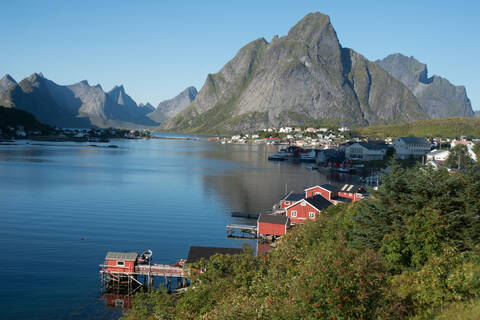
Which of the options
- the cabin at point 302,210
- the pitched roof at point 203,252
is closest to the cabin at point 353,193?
the cabin at point 302,210

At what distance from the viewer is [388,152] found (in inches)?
4158

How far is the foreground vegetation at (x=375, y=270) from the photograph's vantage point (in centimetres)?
1037

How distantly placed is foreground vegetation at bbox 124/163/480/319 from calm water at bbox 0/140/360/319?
7.58m

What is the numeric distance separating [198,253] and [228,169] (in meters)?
59.6

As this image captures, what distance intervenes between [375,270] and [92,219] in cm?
3458

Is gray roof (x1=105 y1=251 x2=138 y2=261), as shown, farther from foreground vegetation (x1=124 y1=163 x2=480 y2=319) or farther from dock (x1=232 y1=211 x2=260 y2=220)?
dock (x1=232 y1=211 x2=260 y2=220)

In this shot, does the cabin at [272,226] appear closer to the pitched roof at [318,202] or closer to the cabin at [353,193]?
the pitched roof at [318,202]

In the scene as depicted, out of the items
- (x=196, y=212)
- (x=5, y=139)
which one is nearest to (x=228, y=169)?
(x=196, y=212)

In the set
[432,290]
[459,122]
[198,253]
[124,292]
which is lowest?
[124,292]

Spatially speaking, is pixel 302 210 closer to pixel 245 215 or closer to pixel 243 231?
pixel 243 231

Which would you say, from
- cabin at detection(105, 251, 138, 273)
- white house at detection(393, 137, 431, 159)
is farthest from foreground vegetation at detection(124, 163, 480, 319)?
white house at detection(393, 137, 431, 159)

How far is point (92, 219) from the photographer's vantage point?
4072 cm

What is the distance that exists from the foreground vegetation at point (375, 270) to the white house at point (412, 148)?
80388 millimetres

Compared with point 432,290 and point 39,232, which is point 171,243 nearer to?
point 39,232
